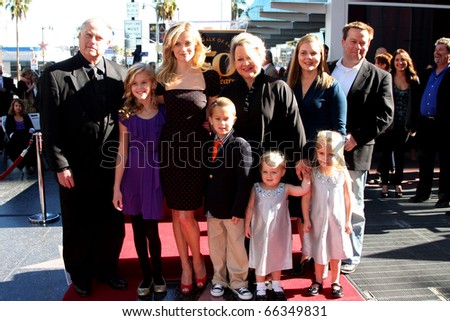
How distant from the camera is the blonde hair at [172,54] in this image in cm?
312

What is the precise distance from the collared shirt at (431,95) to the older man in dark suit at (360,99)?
2.50m

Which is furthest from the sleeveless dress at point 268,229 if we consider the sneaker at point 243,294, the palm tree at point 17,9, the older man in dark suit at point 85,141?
the palm tree at point 17,9

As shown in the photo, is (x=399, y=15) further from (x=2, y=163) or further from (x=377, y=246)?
(x=2, y=163)

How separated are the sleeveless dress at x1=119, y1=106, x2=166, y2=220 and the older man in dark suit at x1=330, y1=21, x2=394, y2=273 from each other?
1.51m

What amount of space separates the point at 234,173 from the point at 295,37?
42.8 ft

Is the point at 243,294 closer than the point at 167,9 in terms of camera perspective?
Yes

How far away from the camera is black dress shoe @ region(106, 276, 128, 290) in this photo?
11.8ft

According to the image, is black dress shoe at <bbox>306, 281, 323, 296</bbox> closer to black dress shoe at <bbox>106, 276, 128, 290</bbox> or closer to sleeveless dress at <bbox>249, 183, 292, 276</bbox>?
sleeveless dress at <bbox>249, 183, 292, 276</bbox>

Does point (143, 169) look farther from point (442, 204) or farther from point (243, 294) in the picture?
point (442, 204)

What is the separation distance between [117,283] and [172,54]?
185cm

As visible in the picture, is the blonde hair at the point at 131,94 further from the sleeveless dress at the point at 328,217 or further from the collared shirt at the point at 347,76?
the collared shirt at the point at 347,76

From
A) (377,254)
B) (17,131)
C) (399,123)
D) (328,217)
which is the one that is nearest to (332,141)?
(328,217)

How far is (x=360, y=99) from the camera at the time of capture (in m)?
3.65

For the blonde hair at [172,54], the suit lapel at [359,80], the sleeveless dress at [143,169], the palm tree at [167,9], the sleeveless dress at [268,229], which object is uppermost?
the palm tree at [167,9]
